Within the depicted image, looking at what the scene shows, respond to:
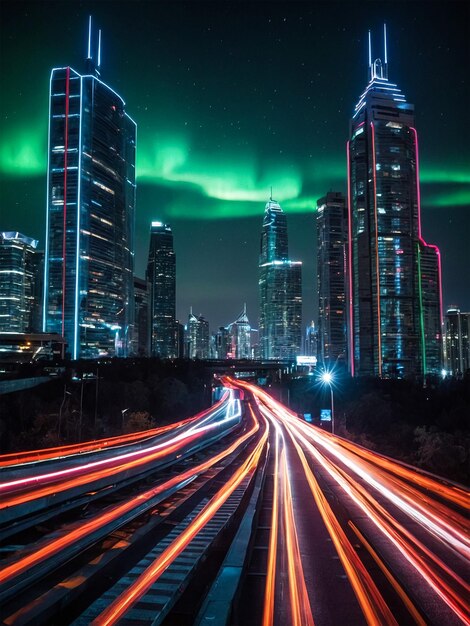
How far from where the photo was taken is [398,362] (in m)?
166

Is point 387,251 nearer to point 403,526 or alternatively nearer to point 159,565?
point 403,526

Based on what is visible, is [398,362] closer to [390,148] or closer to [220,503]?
[390,148]

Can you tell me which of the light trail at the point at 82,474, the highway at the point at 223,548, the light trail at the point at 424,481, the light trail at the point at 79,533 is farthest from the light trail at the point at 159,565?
the light trail at the point at 424,481

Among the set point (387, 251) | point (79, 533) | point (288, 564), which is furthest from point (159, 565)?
point (387, 251)

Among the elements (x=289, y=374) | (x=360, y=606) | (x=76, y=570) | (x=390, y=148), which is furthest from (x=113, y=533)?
(x=390, y=148)

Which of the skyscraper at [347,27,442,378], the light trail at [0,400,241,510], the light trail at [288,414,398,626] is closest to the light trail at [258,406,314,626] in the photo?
the light trail at [288,414,398,626]

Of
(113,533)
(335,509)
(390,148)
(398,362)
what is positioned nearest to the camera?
(113,533)

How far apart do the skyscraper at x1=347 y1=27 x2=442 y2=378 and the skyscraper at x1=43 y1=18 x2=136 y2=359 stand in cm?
8423

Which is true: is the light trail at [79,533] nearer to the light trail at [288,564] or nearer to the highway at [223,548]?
the highway at [223,548]

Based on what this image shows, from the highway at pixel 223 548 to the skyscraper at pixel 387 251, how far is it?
15578cm

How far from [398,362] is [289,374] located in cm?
5430

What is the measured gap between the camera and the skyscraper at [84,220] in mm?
171000

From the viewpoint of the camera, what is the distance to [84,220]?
175 m

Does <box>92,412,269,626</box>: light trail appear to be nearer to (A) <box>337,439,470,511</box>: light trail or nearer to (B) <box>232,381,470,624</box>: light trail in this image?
(B) <box>232,381,470,624</box>: light trail
